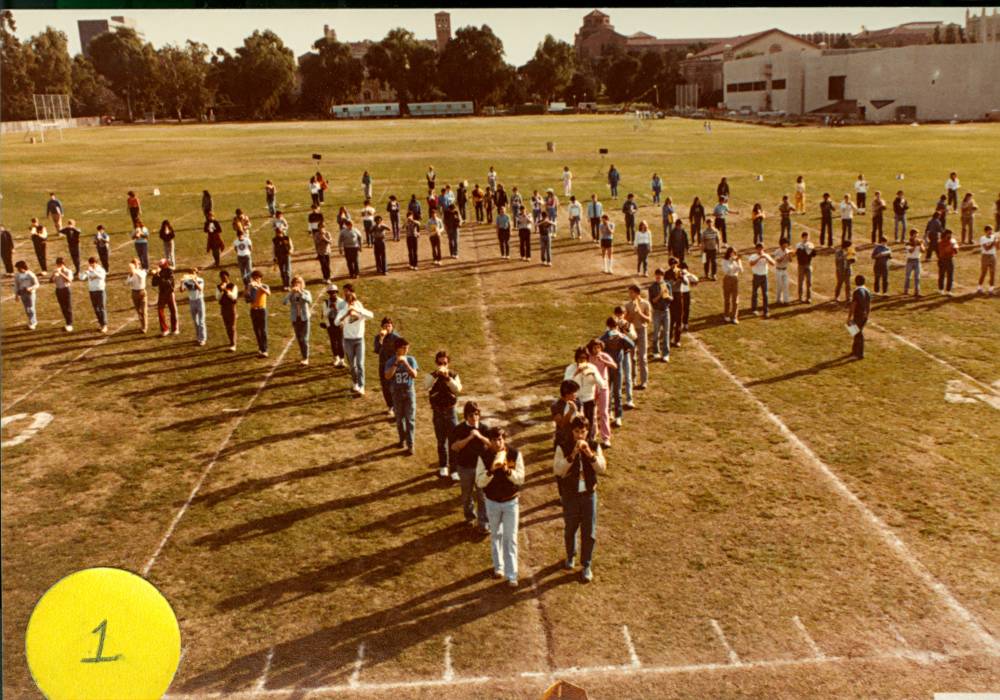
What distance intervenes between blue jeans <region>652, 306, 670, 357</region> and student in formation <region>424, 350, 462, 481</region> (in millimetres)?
6219

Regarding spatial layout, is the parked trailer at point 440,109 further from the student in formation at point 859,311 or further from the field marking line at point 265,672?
the field marking line at point 265,672

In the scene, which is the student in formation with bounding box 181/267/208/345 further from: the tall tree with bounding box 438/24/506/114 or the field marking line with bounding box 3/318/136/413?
the tall tree with bounding box 438/24/506/114

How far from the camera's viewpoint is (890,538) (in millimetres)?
9922

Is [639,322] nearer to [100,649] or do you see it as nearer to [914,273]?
[100,649]

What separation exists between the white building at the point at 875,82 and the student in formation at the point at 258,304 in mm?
83389

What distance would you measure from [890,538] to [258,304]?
1231cm

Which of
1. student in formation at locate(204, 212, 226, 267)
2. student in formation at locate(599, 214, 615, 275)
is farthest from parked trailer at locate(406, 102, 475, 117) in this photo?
student in formation at locate(599, 214, 615, 275)

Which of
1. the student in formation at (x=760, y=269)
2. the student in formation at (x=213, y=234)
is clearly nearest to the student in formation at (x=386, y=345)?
the student in formation at (x=760, y=269)

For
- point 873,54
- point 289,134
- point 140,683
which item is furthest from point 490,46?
point 140,683

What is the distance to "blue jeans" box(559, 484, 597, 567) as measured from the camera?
884cm

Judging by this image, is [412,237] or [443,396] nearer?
[443,396]

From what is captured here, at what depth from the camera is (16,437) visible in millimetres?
14016

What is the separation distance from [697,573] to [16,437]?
11.7 meters

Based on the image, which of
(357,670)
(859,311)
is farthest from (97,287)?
(859,311)
